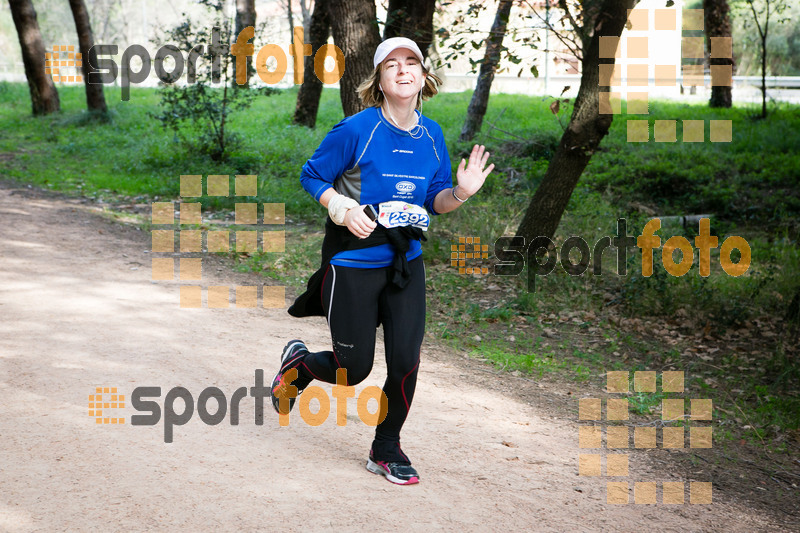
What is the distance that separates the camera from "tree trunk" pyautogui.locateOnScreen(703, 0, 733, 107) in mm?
18516

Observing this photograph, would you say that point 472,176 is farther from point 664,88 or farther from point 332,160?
point 664,88

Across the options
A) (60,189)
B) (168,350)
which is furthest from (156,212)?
(168,350)

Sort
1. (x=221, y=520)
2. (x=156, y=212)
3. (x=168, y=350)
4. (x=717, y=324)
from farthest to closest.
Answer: (x=156, y=212)
(x=717, y=324)
(x=168, y=350)
(x=221, y=520)

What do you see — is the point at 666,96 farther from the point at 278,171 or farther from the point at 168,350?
the point at 168,350

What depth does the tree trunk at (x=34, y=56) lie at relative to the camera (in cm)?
1966

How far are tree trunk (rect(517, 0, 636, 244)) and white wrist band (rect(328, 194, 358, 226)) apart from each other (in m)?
5.50

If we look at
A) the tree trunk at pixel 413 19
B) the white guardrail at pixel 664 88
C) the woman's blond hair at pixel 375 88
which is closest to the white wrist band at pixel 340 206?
the woman's blond hair at pixel 375 88

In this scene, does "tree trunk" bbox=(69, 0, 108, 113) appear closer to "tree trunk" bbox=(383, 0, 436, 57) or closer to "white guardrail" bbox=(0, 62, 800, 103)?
"white guardrail" bbox=(0, 62, 800, 103)

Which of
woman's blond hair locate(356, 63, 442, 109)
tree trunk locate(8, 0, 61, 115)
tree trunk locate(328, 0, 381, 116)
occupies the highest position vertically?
tree trunk locate(8, 0, 61, 115)

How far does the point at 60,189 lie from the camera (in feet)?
40.6

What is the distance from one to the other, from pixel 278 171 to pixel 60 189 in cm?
369

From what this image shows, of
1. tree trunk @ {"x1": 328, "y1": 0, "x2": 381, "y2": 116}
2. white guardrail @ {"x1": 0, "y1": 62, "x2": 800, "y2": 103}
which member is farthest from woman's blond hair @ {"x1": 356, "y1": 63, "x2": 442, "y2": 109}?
white guardrail @ {"x1": 0, "y1": 62, "x2": 800, "y2": 103}

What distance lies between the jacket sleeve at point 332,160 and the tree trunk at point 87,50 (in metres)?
17.6

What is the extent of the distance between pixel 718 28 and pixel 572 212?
1081cm
